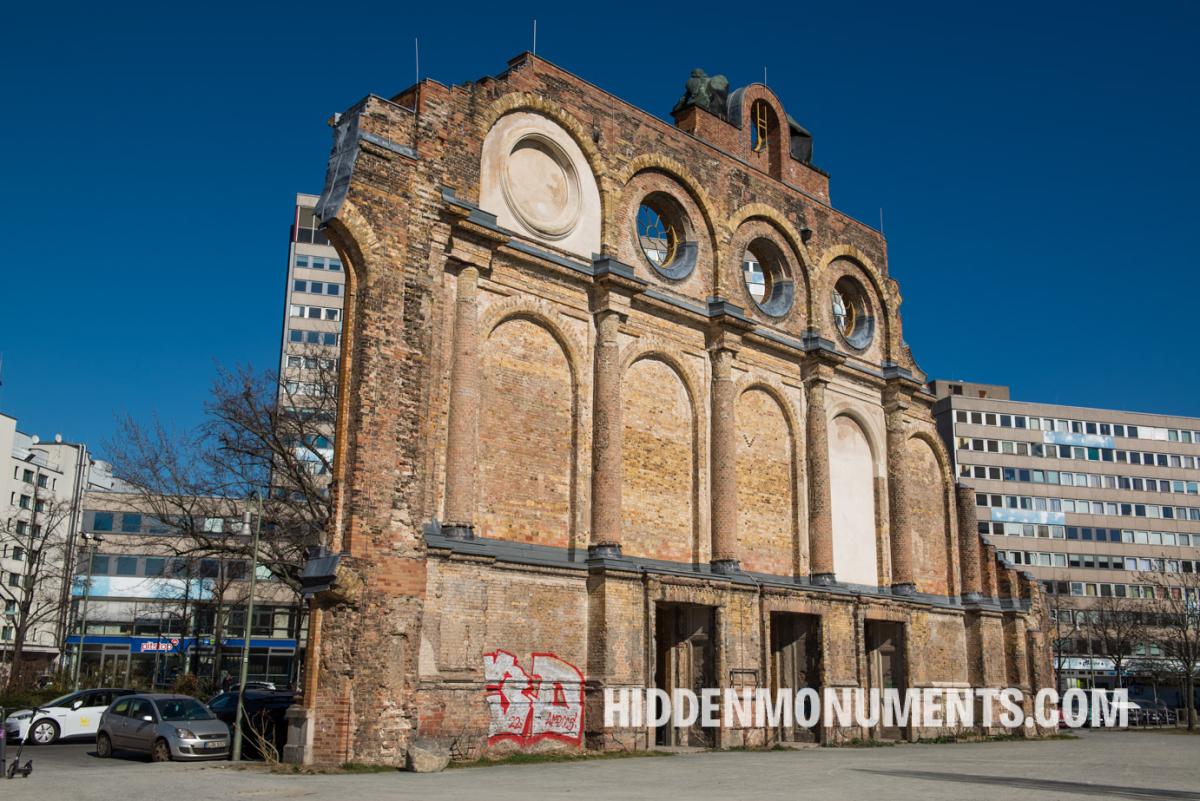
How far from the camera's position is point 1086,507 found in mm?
77125

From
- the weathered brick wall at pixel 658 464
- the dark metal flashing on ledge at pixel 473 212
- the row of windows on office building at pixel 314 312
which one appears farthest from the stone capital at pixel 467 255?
the row of windows on office building at pixel 314 312

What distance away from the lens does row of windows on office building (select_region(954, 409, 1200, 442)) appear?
77.0 meters

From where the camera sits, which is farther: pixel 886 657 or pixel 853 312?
pixel 853 312

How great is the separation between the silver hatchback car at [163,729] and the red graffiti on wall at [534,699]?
514 cm

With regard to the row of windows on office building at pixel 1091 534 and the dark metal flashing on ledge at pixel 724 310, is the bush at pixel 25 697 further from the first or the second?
the row of windows on office building at pixel 1091 534

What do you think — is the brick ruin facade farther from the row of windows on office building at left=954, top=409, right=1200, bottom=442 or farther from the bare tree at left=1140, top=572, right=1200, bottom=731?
the row of windows on office building at left=954, top=409, right=1200, bottom=442

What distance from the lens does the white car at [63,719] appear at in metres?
23.3

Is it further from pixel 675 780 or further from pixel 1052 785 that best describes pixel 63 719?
pixel 1052 785

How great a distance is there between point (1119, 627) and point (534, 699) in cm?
4941

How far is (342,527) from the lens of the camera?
1766cm

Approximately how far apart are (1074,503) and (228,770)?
72283 millimetres

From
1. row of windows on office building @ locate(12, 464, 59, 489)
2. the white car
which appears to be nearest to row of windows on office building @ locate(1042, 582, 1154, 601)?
the white car

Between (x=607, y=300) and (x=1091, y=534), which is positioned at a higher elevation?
(x=1091, y=534)

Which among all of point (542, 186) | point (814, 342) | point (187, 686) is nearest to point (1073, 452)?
point (814, 342)
